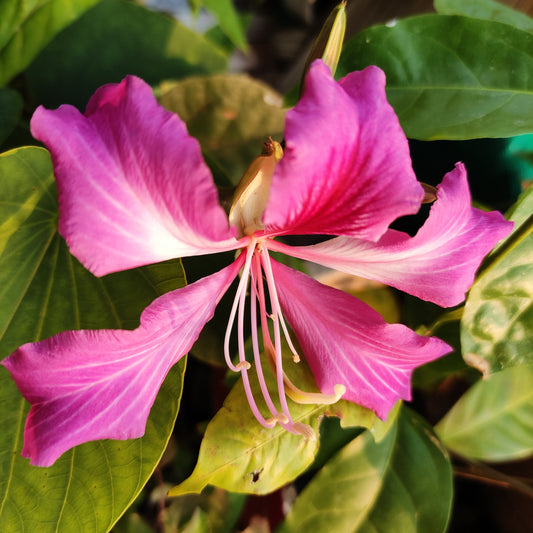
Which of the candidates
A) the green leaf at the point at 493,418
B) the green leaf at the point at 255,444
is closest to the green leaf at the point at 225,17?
the green leaf at the point at 255,444

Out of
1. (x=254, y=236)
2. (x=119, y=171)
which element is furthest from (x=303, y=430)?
(x=119, y=171)

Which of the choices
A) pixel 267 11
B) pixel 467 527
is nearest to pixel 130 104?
pixel 467 527

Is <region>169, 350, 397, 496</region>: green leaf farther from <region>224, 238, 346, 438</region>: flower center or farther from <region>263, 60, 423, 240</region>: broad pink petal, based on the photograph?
<region>263, 60, 423, 240</region>: broad pink petal

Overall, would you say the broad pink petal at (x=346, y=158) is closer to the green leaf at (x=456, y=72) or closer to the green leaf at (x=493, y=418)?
the green leaf at (x=456, y=72)

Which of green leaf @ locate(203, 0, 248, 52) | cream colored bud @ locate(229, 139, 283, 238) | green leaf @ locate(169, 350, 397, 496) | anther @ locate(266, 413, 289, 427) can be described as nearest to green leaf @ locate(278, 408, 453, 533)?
green leaf @ locate(169, 350, 397, 496)

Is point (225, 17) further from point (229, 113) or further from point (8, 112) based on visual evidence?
point (8, 112)

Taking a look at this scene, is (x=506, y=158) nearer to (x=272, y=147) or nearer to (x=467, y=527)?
(x=272, y=147)

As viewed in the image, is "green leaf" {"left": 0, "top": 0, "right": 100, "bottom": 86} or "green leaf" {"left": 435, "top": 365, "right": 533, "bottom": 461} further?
"green leaf" {"left": 435, "top": 365, "right": 533, "bottom": 461}
